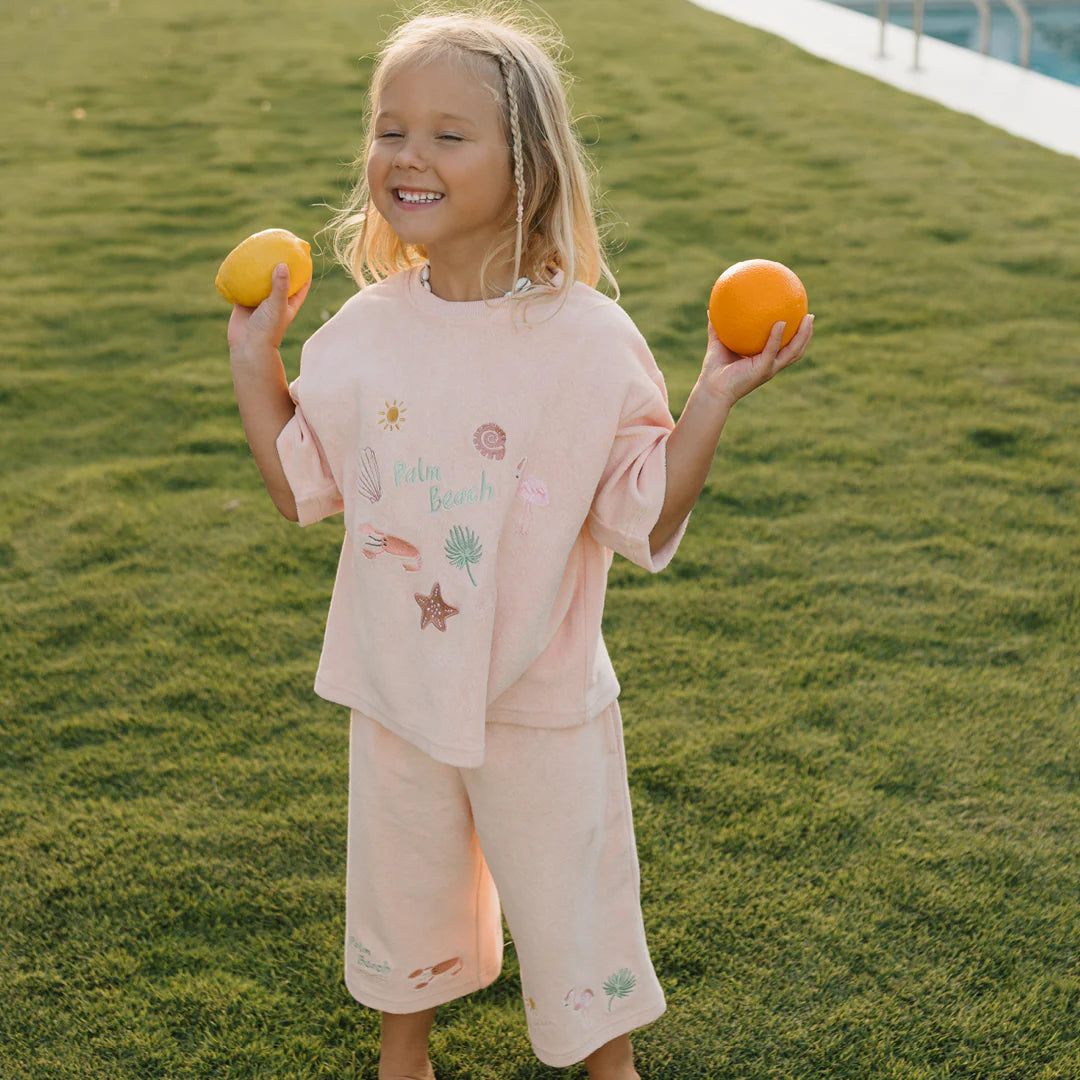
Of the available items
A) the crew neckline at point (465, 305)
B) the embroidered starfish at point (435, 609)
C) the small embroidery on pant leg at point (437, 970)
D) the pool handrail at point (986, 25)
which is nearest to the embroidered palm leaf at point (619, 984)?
the small embroidery on pant leg at point (437, 970)

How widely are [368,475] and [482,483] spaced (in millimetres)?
172

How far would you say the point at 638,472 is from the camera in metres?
1.76

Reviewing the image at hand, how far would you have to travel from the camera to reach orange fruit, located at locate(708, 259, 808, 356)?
5.72 ft

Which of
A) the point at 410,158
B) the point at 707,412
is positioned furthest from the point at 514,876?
the point at 410,158

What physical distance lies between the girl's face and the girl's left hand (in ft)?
1.18

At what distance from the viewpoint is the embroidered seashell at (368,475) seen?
1.81 metres

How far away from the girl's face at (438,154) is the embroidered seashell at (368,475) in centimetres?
30

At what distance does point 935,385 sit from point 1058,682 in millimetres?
1845

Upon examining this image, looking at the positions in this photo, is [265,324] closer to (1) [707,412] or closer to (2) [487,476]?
(2) [487,476]

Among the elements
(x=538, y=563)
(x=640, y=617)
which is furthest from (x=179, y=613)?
(x=538, y=563)

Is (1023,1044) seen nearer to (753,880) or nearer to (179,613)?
(753,880)

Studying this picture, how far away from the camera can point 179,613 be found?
3562mm

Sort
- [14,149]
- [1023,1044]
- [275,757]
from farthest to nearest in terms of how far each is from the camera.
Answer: [14,149]
[275,757]
[1023,1044]

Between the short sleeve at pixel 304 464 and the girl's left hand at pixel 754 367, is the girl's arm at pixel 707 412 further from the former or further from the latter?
the short sleeve at pixel 304 464
